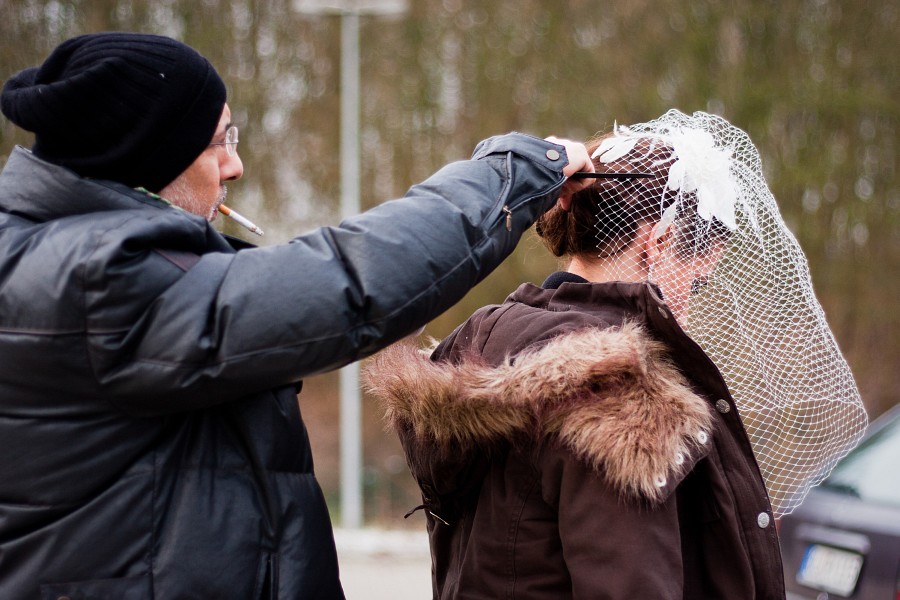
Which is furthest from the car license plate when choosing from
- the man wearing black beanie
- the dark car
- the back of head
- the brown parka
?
the man wearing black beanie

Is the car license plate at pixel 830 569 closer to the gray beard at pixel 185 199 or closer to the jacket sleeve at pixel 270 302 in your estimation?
the jacket sleeve at pixel 270 302

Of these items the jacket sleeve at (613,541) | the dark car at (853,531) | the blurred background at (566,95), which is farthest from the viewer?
the blurred background at (566,95)

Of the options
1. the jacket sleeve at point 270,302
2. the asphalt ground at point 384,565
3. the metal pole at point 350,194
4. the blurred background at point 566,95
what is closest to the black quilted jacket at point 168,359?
the jacket sleeve at point 270,302

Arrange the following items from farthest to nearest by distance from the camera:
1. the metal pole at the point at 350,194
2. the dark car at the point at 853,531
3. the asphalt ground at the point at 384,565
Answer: the metal pole at the point at 350,194 < the asphalt ground at the point at 384,565 < the dark car at the point at 853,531

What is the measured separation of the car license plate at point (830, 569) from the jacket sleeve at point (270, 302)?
7.59ft

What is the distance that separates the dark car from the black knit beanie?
8.55 ft

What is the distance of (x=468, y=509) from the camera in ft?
6.71

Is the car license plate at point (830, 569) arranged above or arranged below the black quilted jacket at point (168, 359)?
below

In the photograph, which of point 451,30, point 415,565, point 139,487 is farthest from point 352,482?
point 139,487

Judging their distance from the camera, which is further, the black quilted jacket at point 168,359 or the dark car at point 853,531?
the dark car at point 853,531

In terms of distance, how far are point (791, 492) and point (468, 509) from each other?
88cm

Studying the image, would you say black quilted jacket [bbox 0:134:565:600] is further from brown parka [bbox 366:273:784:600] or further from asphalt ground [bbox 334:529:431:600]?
asphalt ground [bbox 334:529:431:600]

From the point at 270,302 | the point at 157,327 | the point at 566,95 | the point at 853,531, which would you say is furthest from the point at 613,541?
the point at 566,95

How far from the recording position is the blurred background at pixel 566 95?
11.5 m
